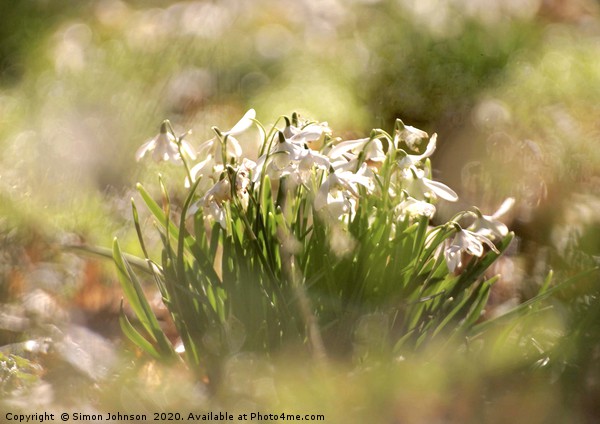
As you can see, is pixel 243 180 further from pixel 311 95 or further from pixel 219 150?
pixel 311 95

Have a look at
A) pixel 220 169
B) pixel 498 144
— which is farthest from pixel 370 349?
pixel 498 144

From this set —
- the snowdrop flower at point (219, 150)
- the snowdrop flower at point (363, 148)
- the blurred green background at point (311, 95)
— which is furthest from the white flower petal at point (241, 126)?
the blurred green background at point (311, 95)

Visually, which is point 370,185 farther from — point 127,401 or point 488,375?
point 127,401

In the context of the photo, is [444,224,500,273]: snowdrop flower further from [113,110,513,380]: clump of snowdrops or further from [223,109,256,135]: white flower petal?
[223,109,256,135]: white flower petal

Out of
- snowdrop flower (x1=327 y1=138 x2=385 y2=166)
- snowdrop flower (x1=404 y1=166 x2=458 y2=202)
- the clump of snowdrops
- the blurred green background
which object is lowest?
the blurred green background

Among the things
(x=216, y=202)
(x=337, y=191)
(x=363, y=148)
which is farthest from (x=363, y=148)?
(x=216, y=202)

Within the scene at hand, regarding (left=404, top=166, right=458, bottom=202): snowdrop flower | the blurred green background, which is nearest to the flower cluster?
(left=404, top=166, right=458, bottom=202): snowdrop flower

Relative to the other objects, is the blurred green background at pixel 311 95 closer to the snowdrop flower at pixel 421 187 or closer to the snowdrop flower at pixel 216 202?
the snowdrop flower at pixel 421 187
